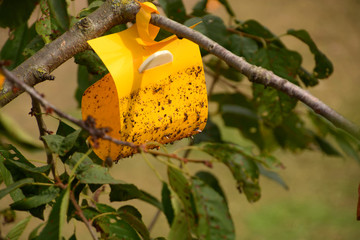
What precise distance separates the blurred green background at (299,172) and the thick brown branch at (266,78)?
826 millimetres

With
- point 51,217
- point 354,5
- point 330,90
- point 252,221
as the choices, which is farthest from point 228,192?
point 354,5

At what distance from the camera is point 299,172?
6.85ft

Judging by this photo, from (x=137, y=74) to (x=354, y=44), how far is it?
8.77 ft

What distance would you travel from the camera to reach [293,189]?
1.99m

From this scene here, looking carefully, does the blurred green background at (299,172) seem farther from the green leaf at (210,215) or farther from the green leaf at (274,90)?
the green leaf at (210,215)

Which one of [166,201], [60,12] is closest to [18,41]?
[60,12]

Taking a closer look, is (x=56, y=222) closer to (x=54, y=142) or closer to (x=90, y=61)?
(x=54, y=142)

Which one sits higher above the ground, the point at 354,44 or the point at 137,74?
the point at 137,74

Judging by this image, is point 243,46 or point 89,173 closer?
point 89,173

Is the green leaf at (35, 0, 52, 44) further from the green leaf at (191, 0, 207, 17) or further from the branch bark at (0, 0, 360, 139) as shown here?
the green leaf at (191, 0, 207, 17)

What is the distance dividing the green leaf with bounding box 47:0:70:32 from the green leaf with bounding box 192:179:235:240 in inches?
11.0

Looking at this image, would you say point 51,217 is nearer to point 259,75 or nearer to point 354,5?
point 259,75

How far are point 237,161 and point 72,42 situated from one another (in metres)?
0.27

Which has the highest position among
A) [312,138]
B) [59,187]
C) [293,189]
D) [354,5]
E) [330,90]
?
[59,187]
